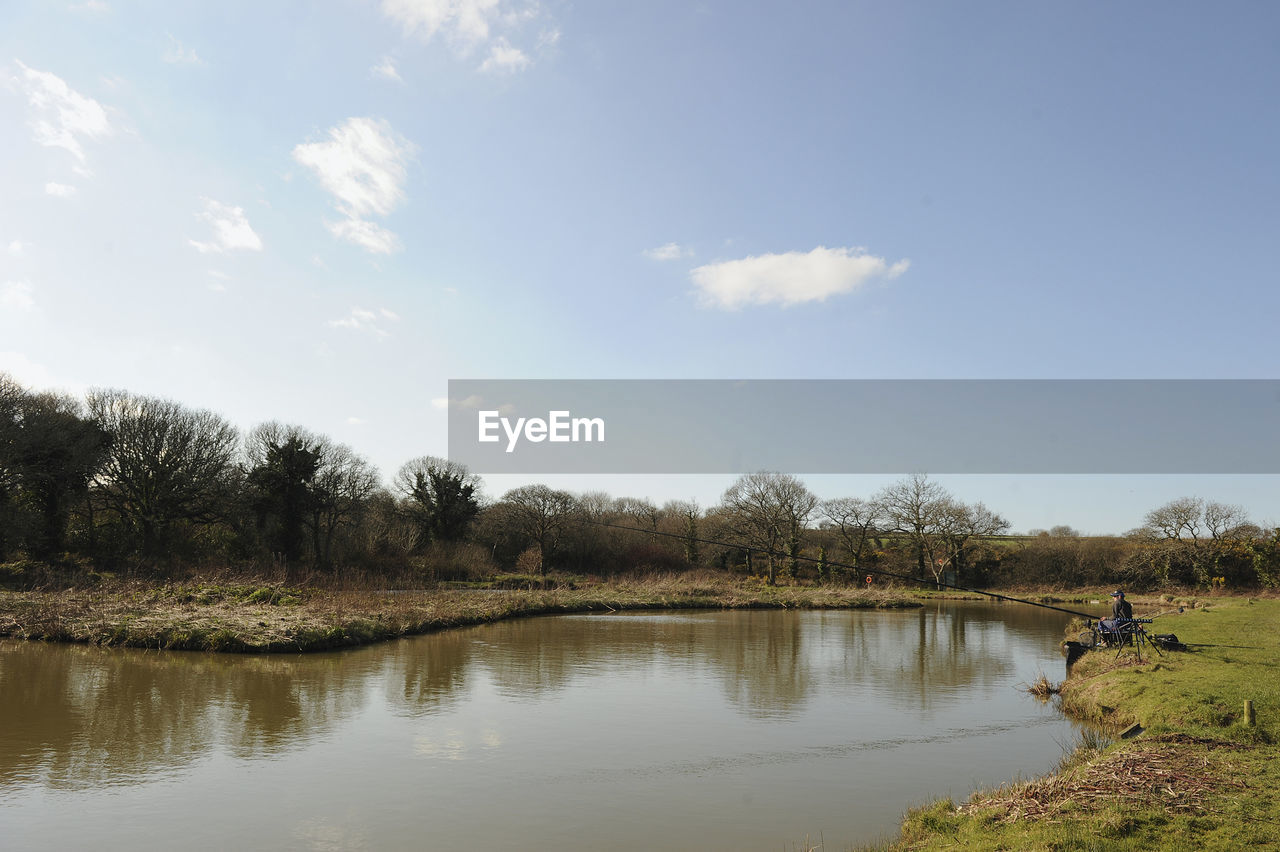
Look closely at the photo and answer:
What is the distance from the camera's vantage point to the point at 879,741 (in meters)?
12.2

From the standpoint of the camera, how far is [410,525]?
4500cm

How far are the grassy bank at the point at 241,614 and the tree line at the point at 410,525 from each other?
646cm

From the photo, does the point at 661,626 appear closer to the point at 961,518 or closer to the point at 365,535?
the point at 365,535

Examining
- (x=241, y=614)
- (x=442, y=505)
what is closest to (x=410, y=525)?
(x=442, y=505)

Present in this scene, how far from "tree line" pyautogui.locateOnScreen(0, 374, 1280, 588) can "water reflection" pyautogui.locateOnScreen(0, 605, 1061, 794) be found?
5.34m

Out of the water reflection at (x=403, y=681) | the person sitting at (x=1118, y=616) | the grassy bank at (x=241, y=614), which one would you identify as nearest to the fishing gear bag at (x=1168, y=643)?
the person sitting at (x=1118, y=616)

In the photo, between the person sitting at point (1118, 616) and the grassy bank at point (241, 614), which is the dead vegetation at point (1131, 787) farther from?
the grassy bank at point (241, 614)

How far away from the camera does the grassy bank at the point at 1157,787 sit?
6.11 m

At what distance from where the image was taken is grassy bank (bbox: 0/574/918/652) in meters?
19.0

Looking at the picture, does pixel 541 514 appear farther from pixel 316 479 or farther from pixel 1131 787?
pixel 1131 787

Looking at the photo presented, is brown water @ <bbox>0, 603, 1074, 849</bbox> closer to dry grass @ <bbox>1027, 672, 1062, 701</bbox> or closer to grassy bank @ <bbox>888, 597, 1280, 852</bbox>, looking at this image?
dry grass @ <bbox>1027, 672, 1062, 701</bbox>

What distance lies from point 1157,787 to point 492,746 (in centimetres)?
825

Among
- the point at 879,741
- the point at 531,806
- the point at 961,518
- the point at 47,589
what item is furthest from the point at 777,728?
the point at 961,518

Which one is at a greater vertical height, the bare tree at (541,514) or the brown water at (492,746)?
the bare tree at (541,514)
